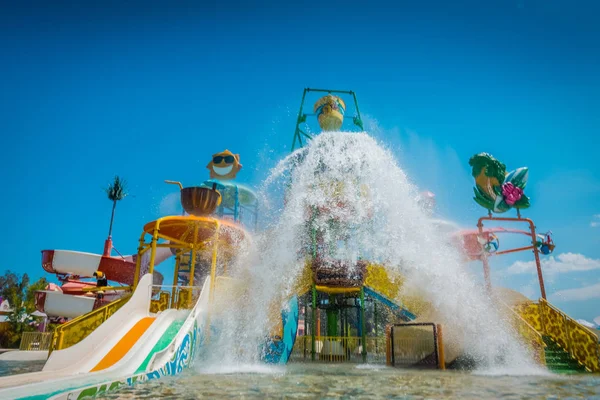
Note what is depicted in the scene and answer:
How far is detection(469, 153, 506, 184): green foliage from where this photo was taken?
19484mm

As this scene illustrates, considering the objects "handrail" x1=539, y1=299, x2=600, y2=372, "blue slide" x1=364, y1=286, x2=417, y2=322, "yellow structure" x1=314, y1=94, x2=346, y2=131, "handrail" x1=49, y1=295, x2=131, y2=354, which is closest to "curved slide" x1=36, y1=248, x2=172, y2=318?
"handrail" x1=49, y1=295, x2=131, y2=354

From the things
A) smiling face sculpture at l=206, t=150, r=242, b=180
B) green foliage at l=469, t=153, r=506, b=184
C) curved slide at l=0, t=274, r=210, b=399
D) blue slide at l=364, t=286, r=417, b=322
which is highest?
smiling face sculpture at l=206, t=150, r=242, b=180

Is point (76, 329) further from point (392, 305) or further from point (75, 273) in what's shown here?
point (75, 273)

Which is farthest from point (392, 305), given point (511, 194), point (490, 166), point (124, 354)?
point (490, 166)

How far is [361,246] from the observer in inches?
601

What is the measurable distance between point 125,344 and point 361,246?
9.68m

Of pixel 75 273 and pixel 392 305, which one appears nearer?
pixel 392 305

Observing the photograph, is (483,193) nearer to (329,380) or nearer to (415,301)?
(415,301)

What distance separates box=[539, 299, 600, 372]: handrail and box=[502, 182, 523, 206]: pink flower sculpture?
8.10 m

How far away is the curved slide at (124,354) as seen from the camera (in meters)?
4.40

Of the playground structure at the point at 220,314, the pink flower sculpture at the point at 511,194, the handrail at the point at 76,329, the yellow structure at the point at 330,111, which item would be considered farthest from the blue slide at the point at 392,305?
the yellow structure at the point at 330,111

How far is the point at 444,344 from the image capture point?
11.0m

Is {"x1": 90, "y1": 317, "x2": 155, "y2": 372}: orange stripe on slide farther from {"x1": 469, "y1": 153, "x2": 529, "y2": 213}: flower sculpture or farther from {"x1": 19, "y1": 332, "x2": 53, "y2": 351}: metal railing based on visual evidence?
{"x1": 469, "y1": 153, "x2": 529, "y2": 213}: flower sculpture

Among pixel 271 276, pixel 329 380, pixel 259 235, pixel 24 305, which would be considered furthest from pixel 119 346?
pixel 24 305
